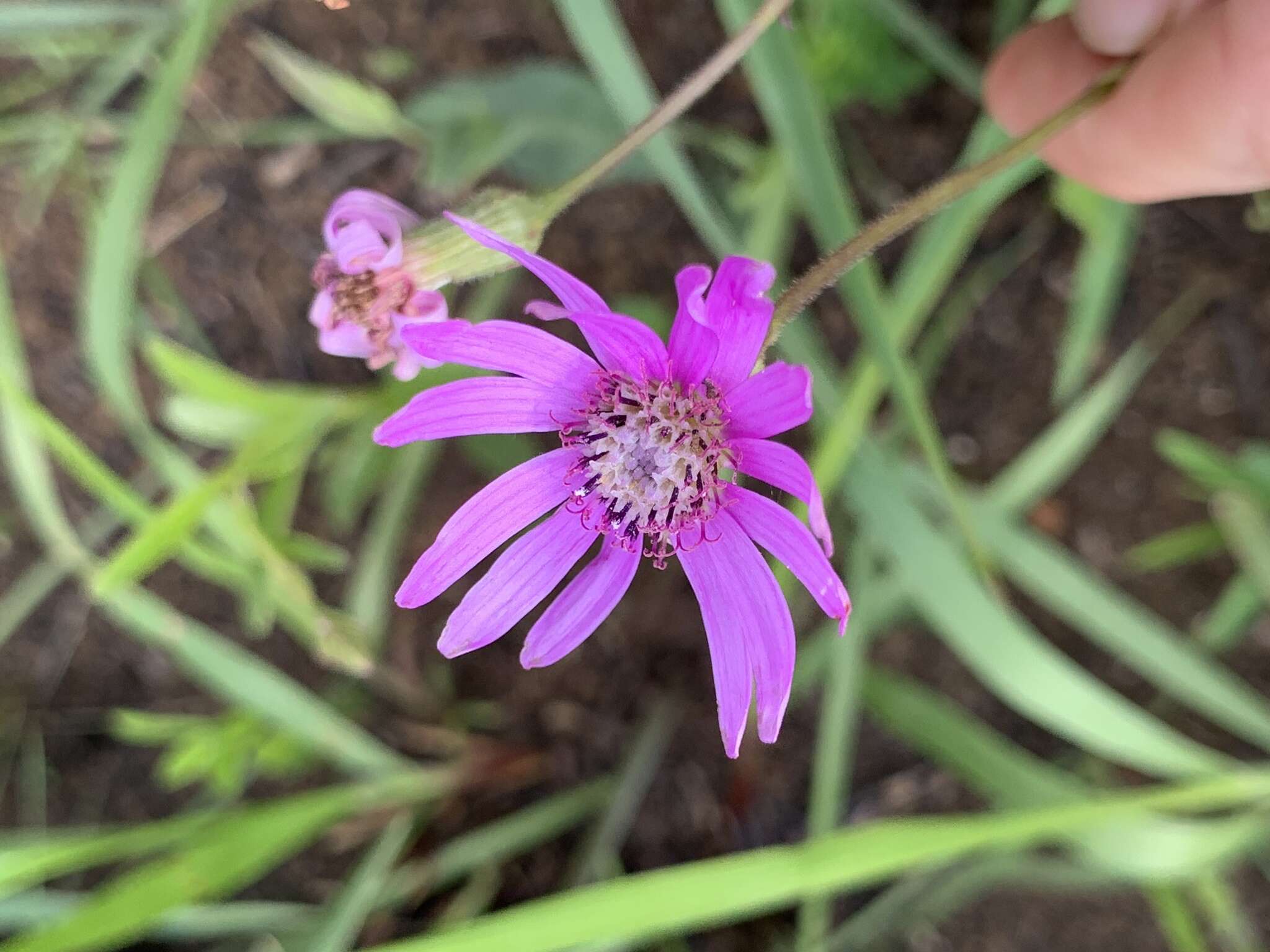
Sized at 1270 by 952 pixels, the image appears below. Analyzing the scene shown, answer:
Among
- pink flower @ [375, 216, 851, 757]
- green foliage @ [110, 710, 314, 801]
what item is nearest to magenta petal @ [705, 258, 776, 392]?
pink flower @ [375, 216, 851, 757]

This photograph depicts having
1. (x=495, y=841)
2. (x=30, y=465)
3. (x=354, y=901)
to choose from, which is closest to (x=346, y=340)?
(x=30, y=465)

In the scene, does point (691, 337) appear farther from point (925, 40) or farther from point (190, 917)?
point (190, 917)

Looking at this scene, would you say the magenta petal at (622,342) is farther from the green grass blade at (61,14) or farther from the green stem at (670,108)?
the green grass blade at (61,14)

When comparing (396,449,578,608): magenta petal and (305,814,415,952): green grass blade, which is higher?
(396,449,578,608): magenta petal

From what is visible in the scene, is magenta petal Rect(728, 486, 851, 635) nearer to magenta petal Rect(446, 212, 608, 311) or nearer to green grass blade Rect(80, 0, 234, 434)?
magenta petal Rect(446, 212, 608, 311)

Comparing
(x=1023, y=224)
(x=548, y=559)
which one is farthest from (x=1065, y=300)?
(x=548, y=559)

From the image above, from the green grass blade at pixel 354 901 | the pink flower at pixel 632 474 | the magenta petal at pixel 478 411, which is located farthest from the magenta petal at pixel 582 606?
the green grass blade at pixel 354 901
